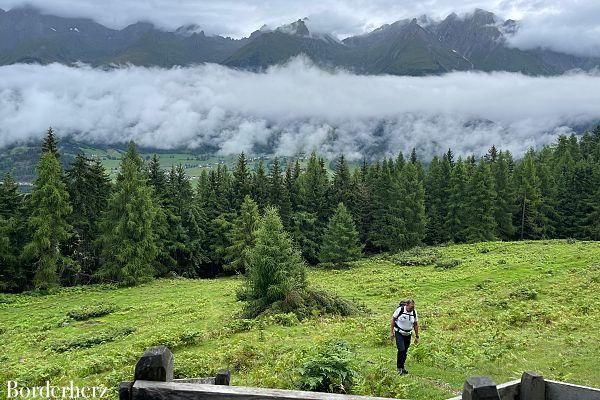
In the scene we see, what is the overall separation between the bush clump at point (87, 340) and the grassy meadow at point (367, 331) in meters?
0.10

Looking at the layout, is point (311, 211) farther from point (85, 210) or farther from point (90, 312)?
point (90, 312)

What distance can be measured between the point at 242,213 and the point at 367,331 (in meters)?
47.6

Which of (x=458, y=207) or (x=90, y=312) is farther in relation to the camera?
(x=458, y=207)

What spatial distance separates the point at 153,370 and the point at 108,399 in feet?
30.1

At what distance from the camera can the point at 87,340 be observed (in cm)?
2522

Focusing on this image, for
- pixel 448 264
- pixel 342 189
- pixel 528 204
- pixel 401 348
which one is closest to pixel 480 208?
pixel 528 204

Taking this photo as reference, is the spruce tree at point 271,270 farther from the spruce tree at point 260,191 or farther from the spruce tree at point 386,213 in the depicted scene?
the spruce tree at point 386,213

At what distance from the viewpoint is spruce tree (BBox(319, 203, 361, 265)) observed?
67938mm

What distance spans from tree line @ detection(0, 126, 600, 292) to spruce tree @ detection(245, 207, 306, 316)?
29643 millimetres

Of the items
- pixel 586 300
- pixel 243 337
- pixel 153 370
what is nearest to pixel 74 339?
pixel 243 337

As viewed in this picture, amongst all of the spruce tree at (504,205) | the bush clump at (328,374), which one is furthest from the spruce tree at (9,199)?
the spruce tree at (504,205)

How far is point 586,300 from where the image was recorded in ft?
85.8

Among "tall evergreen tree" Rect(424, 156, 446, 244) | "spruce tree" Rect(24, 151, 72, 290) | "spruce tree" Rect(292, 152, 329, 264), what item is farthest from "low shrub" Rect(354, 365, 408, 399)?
"tall evergreen tree" Rect(424, 156, 446, 244)

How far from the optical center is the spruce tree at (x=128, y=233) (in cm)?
5644
